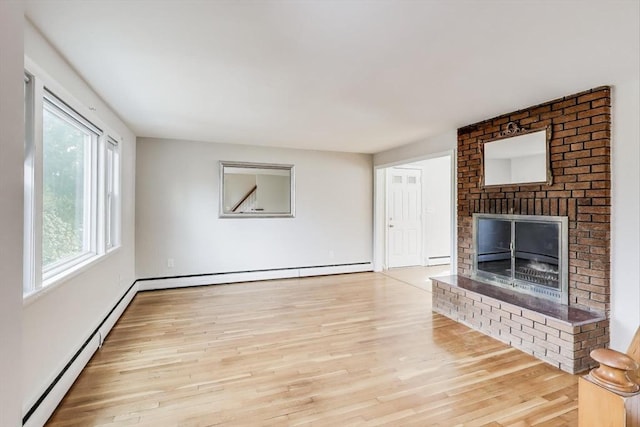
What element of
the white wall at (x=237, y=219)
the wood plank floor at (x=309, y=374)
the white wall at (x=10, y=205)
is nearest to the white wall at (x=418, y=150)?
the white wall at (x=237, y=219)

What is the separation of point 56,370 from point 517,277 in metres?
4.14

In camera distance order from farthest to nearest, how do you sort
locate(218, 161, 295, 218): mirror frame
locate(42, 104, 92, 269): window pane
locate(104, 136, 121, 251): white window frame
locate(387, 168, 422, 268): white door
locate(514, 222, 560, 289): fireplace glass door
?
locate(387, 168, 422, 268): white door, locate(218, 161, 295, 218): mirror frame, locate(104, 136, 121, 251): white window frame, locate(514, 222, 560, 289): fireplace glass door, locate(42, 104, 92, 269): window pane

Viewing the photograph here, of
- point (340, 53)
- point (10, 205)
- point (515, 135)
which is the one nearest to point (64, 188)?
point (10, 205)

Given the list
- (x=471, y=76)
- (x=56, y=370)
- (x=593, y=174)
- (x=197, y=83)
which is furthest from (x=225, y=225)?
(x=593, y=174)

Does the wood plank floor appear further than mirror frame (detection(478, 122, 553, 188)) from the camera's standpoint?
No

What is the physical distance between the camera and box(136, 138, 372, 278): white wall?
4.72 metres

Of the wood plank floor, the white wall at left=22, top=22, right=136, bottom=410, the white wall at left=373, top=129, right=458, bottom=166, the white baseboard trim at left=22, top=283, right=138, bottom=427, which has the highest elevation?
the white wall at left=373, top=129, right=458, bottom=166

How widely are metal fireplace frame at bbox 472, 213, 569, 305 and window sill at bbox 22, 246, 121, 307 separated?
4.00m

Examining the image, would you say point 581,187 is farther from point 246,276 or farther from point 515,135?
point 246,276

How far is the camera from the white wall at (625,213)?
246 cm

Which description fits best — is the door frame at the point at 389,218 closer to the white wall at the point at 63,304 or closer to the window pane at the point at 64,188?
the white wall at the point at 63,304

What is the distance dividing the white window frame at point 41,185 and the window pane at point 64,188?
0.05 m

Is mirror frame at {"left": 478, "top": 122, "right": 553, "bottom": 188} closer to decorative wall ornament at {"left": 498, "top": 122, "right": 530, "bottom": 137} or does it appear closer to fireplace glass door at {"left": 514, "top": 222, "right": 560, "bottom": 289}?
decorative wall ornament at {"left": 498, "top": 122, "right": 530, "bottom": 137}

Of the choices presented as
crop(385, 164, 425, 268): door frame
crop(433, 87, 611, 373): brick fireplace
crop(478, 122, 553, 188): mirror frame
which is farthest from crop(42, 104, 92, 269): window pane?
crop(385, 164, 425, 268): door frame
